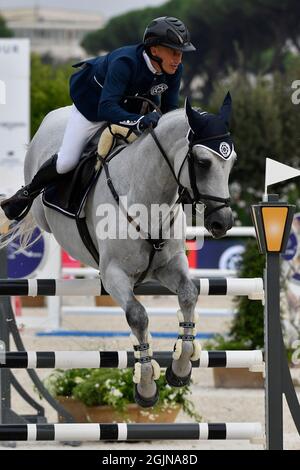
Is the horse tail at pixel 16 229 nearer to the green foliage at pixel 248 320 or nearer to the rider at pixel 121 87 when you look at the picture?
the rider at pixel 121 87

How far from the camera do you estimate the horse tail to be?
6.26 m

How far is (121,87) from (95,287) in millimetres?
977

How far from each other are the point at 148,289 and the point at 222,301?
10150 millimetres

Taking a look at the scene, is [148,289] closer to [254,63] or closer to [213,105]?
[213,105]

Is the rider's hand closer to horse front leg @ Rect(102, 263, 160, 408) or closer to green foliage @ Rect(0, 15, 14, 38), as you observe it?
horse front leg @ Rect(102, 263, 160, 408)

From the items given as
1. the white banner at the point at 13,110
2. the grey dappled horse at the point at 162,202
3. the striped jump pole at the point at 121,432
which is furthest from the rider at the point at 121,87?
the white banner at the point at 13,110

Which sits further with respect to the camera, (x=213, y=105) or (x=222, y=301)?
(x=213, y=105)

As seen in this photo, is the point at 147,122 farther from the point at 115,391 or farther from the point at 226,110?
the point at 115,391

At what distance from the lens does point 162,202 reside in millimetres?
5223

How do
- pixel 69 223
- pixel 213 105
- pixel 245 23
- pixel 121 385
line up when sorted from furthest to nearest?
pixel 245 23, pixel 213 105, pixel 121 385, pixel 69 223

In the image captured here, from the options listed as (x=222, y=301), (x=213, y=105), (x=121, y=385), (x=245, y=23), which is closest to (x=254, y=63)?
(x=245, y=23)

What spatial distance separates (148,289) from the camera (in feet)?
18.3

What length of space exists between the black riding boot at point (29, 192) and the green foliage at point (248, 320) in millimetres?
3296

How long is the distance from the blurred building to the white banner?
119845 millimetres
